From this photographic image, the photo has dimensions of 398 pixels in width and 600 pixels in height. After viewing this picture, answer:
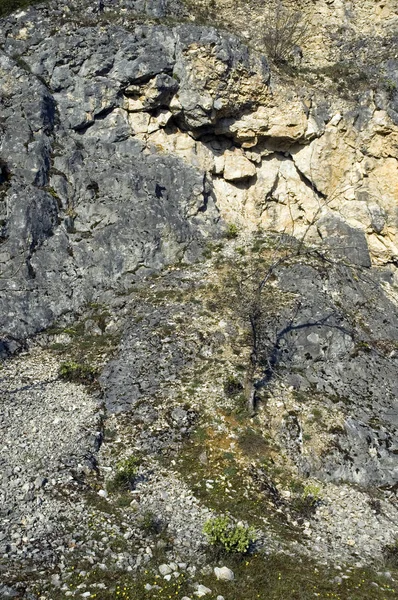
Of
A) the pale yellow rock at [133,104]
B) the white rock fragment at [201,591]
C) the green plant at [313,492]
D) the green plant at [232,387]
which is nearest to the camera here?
the white rock fragment at [201,591]

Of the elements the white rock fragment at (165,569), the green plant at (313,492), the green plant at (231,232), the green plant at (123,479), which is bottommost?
the green plant at (313,492)

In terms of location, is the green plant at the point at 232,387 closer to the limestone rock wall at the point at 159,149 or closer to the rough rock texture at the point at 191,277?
the rough rock texture at the point at 191,277

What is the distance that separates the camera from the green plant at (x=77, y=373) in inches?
795

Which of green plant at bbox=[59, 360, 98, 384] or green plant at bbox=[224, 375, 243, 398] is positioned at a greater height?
green plant at bbox=[59, 360, 98, 384]

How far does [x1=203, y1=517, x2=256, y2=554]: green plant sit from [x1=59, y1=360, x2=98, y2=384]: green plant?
31.2 feet

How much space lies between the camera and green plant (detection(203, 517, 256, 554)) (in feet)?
39.3

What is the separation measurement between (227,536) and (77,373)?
10449mm

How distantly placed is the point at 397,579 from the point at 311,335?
1149 cm

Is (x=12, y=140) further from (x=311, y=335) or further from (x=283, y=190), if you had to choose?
(x=311, y=335)

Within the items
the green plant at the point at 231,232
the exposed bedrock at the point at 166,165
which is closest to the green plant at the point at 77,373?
the exposed bedrock at the point at 166,165

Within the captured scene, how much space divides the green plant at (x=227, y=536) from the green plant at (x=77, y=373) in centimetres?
951

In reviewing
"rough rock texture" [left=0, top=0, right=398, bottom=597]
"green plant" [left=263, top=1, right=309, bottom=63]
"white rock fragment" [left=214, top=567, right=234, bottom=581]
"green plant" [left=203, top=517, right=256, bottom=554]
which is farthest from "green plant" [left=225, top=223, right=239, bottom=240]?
"white rock fragment" [left=214, top=567, right=234, bottom=581]

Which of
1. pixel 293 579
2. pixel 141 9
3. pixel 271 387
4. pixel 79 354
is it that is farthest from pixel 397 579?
pixel 141 9

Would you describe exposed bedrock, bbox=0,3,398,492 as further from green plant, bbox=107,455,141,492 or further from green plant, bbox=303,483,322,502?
green plant, bbox=107,455,141,492
